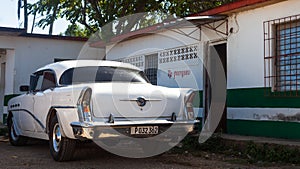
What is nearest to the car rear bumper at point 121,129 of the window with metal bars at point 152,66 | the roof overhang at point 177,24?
the roof overhang at point 177,24

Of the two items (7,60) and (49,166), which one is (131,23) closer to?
(7,60)

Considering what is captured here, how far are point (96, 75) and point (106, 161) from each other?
1.51 metres

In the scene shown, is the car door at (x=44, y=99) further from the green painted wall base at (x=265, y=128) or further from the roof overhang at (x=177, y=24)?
the green painted wall base at (x=265, y=128)

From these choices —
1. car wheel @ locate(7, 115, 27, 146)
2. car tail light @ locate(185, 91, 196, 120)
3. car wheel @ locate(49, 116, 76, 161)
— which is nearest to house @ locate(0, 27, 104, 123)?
car wheel @ locate(7, 115, 27, 146)

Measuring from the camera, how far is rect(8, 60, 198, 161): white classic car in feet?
19.8

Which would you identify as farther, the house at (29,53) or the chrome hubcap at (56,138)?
the house at (29,53)

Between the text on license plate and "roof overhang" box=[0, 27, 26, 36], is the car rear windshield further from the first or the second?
"roof overhang" box=[0, 27, 26, 36]

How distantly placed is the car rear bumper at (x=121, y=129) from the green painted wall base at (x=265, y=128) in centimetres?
258

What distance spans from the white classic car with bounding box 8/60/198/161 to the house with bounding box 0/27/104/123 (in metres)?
7.90

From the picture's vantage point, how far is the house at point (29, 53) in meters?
15.4

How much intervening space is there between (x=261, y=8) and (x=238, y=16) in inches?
28.1

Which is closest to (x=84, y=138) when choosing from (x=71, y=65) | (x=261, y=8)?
(x=71, y=65)

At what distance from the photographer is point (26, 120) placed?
8305 millimetres

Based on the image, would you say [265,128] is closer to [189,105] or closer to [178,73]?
[189,105]
